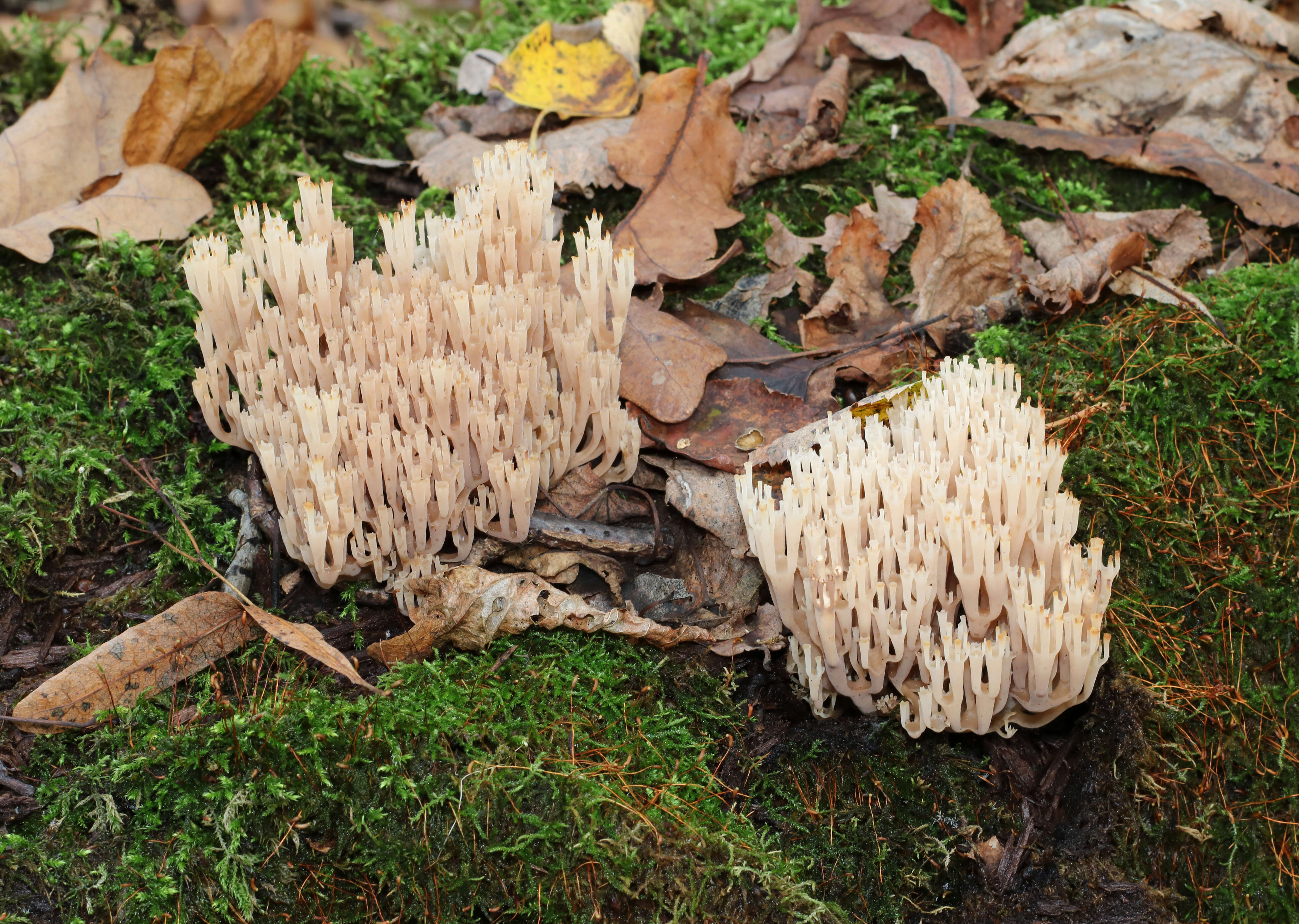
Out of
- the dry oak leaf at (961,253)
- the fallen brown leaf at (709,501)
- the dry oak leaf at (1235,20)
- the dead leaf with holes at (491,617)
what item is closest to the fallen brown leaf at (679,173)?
the dry oak leaf at (961,253)

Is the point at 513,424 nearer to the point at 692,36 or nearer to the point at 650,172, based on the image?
the point at 650,172

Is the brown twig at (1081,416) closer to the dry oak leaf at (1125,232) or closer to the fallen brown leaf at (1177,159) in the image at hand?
the dry oak leaf at (1125,232)

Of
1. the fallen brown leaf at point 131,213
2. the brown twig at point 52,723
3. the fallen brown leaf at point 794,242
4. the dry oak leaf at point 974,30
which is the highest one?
the dry oak leaf at point 974,30

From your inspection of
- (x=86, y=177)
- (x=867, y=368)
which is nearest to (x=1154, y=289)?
(x=867, y=368)

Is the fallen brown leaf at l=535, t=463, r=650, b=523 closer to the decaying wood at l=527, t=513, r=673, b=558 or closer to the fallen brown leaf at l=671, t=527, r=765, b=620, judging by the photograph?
the decaying wood at l=527, t=513, r=673, b=558

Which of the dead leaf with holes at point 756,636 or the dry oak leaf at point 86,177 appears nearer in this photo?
the dead leaf with holes at point 756,636
